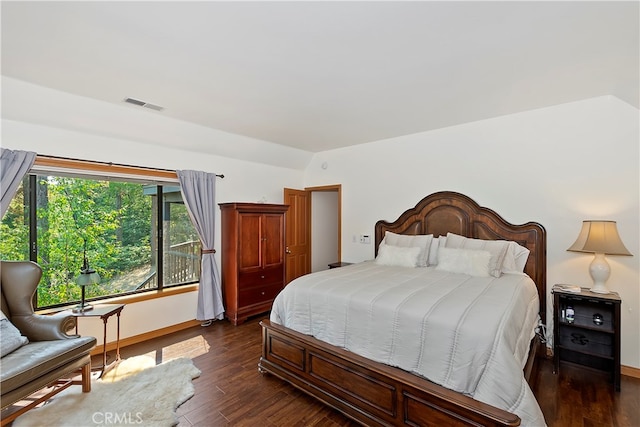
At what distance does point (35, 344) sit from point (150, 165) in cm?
213

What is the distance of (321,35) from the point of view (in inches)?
72.9

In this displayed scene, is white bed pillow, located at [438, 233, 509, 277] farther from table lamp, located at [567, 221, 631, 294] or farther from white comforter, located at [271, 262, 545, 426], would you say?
table lamp, located at [567, 221, 631, 294]

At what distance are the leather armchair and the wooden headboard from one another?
11.8 ft

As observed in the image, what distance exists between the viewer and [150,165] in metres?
3.58

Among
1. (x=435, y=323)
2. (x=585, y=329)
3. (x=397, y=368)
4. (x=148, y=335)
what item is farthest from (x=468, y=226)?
(x=148, y=335)

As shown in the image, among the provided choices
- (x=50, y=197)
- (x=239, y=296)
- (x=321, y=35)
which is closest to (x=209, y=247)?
(x=239, y=296)

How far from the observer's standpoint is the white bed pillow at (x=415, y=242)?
3480 mm

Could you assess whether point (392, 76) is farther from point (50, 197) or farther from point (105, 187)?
point (50, 197)

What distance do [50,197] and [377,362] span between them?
361cm

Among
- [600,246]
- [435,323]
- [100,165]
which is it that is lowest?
[435,323]

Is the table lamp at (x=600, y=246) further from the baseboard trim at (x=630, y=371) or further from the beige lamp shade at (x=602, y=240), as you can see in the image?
the baseboard trim at (x=630, y=371)

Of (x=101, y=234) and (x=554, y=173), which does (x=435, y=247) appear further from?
(x=101, y=234)

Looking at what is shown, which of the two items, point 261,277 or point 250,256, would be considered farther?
point 261,277

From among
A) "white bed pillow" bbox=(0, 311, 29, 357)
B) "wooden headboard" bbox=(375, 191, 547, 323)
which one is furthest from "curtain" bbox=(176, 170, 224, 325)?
"wooden headboard" bbox=(375, 191, 547, 323)
